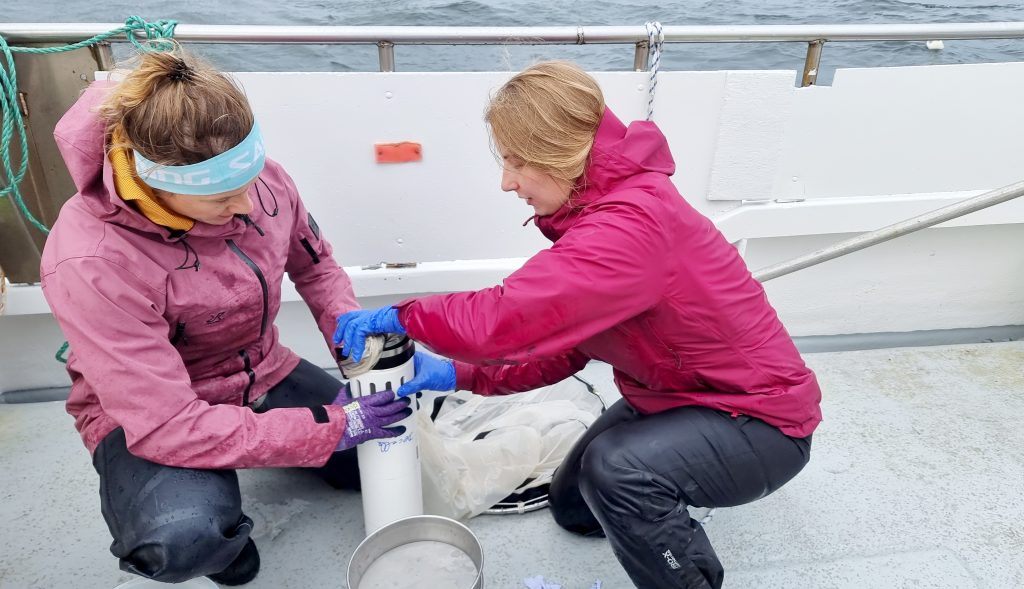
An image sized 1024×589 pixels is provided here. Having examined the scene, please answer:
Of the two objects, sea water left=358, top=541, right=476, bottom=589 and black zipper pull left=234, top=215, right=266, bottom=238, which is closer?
sea water left=358, top=541, right=476, bottom=589

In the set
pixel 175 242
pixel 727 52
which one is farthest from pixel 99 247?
pixel 727 52

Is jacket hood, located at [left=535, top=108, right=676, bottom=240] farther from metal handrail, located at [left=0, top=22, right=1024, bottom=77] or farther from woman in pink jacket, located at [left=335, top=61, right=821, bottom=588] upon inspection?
metal handrail, located at [left=0, top=22, right=1024, bottom=77]

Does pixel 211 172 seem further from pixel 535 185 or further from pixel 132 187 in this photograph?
pixel 535 185

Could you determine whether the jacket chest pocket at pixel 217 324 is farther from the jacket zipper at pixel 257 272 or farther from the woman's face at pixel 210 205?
the woman's face at pixel 210 205

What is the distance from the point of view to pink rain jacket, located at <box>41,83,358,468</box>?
154 centimetres

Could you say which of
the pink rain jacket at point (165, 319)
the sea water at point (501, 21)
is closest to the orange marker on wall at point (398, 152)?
the pink rain jacket at point (165, 319)

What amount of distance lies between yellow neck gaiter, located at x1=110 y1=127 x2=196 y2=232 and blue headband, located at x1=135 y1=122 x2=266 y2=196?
0.09ft

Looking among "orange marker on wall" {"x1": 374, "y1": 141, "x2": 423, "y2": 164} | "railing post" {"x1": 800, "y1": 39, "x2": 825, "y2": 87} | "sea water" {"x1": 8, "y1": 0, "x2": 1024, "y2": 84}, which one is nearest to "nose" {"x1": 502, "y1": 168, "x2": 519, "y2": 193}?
"orange marker on wall" {"x1": 374, "y1": 141, "x2": 423, "y2": 164}

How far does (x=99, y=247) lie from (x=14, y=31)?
4.00ft

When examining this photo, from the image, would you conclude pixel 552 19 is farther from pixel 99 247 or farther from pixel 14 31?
pixel 99 247

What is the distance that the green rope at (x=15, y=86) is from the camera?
2.24 meters

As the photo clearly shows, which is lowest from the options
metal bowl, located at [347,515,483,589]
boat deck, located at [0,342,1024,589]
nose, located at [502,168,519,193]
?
boat deck, located at [0,342,1024,589]

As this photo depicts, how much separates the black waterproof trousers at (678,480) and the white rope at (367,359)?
0.58 m

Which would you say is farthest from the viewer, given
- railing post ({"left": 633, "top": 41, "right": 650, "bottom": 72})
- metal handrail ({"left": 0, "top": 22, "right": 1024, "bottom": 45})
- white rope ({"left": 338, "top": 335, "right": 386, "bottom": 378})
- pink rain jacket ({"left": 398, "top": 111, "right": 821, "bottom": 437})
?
railing post ({"left": 633, "top": 41, "right": 650, "bottom": 72})
